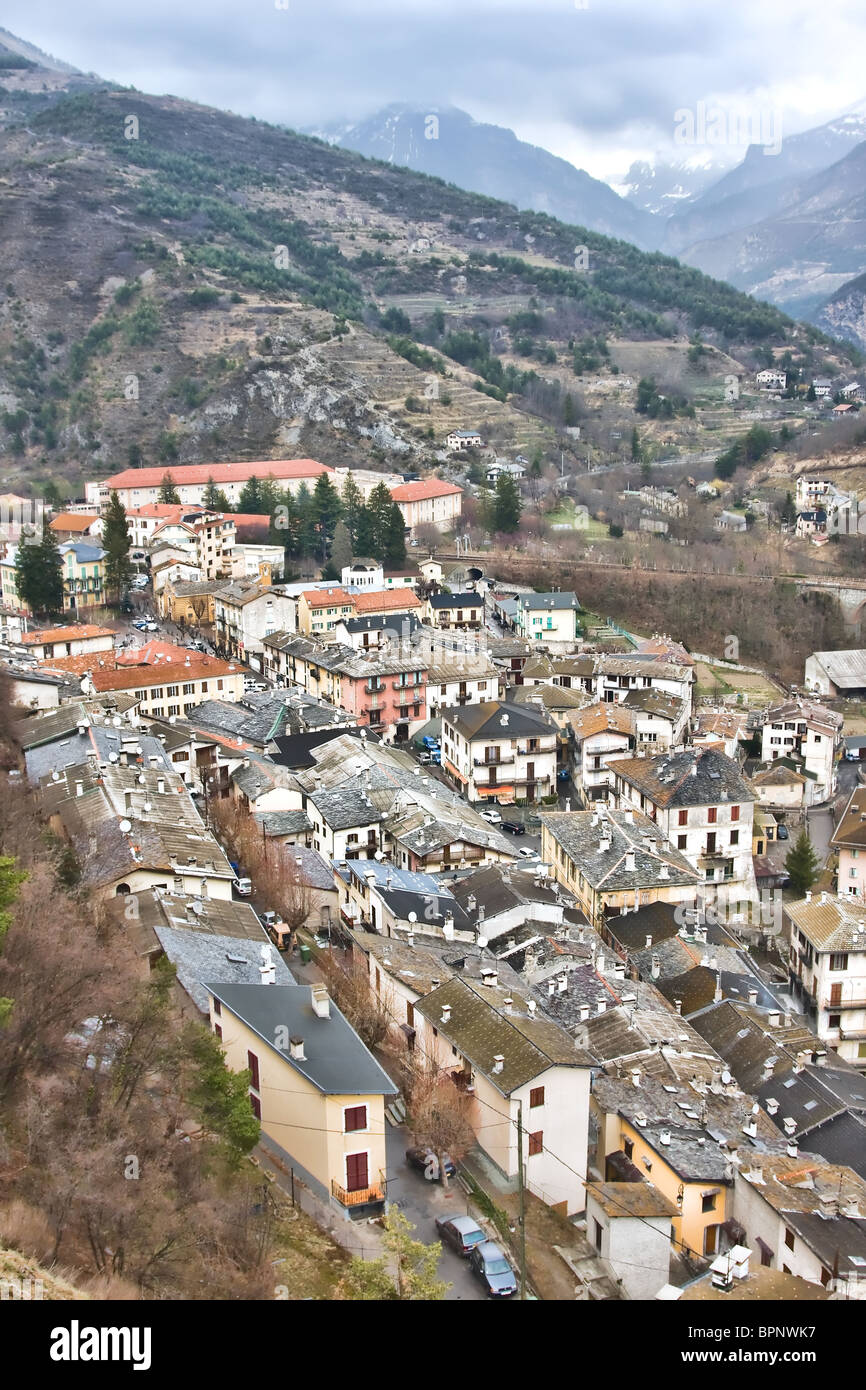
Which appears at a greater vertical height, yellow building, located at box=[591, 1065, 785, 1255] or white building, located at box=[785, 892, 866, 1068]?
yellow building, located at box=[591, 1065, 785, 1255]

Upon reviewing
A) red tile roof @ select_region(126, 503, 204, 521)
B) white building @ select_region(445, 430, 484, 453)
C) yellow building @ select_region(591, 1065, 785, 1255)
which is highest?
white building @ select_region(445, 430, 484, 453)

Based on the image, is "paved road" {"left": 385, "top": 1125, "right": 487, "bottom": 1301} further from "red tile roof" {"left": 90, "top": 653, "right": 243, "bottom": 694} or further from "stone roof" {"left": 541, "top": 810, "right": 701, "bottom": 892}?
Result: "red tile roof" {"left": 90, "top": 653, "right": 243, "bottom": 694}

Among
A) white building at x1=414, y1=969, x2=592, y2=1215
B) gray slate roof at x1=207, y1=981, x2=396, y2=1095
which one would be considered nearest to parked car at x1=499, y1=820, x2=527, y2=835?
white building at x1=414, y1=969, x2=592, y2=1215

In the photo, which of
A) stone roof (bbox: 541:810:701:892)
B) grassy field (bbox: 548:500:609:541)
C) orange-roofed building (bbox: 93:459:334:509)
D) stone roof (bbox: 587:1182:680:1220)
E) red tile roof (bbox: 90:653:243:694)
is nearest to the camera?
stone roof (bbox: 587:1182:680:1220)

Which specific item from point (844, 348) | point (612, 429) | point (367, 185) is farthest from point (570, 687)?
point (367, 185)

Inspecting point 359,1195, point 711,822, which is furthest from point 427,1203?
point 711,822

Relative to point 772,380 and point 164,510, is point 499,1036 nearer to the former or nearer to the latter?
point 164,510

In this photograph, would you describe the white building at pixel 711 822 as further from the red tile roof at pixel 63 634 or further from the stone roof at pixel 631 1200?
the red tile roof at pixel 63 634
